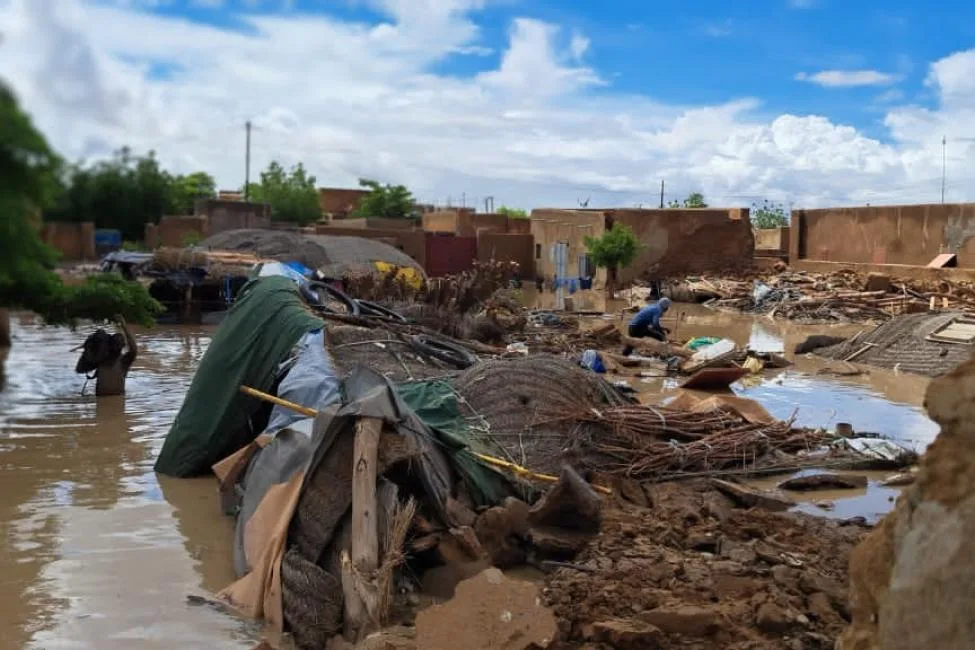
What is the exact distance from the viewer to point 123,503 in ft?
25.5

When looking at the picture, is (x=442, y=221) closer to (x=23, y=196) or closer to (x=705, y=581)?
(x=705, y=581)

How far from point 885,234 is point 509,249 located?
13.7 meters

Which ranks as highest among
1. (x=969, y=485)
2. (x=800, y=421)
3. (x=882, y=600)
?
(x=969, y=485)

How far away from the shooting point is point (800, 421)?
36.6 ft

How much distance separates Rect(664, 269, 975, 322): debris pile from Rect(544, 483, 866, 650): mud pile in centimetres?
1419

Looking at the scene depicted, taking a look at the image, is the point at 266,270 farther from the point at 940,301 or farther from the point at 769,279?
the point at 769,279

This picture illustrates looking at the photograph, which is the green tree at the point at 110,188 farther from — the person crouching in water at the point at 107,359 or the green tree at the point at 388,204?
the green tree at the point at 388,204

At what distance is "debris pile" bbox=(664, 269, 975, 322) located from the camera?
21.6 meters

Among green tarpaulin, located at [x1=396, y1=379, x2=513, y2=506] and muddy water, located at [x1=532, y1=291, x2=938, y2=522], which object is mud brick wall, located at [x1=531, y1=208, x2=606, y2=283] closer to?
muddy water, located at [x1=532, y1=291, x2=938, y2=522]

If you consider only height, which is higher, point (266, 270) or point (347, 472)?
point (266, 270)

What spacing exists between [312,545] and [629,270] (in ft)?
87.9

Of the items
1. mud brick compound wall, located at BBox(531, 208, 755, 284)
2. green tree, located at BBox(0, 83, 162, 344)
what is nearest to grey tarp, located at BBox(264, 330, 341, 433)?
green tree, located at BBox(0, 83, 162, 344)

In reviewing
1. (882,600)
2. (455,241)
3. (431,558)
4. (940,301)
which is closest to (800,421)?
(431,558)

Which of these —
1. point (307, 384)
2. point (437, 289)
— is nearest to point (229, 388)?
point (307, 384)
